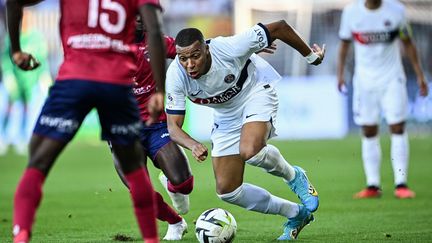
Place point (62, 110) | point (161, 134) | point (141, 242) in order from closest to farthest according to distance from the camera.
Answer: point (62, 110)
point (141, 242)
point (161, 134)

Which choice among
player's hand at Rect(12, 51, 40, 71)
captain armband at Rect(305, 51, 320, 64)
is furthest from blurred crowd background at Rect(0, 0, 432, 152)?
player's hand at Rect(12, 51, 40, 71)

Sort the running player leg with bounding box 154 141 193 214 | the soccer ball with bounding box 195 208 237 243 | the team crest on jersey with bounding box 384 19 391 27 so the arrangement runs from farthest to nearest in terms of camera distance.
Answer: the team crest on jersey with bounding box 384 19 391 27 < the running player leg with bounding box 154 141 193 214 < the soccer ball with bounding box 195 208 237 243

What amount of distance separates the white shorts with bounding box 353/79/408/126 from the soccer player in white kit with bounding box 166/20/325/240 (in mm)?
4279

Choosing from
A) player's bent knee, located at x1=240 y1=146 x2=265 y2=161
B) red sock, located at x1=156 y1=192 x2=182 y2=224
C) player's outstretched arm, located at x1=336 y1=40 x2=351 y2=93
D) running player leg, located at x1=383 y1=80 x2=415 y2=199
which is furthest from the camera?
player's outstretched arm, located at x1=336 y1=40 x2=351 y2=93

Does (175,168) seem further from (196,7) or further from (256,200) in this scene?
(196,7)

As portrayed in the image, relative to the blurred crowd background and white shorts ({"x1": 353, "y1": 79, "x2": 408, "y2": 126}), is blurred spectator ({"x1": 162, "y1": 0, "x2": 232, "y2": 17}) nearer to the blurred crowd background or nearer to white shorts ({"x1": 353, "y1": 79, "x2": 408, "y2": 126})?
the blurred crowd background

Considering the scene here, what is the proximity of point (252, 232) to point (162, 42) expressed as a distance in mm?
3595

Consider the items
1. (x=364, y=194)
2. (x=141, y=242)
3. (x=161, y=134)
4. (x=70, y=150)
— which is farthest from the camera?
(x=70, y=150)

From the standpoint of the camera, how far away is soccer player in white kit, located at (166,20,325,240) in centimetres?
877

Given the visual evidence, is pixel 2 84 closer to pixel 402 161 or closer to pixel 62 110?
pixel 402 161

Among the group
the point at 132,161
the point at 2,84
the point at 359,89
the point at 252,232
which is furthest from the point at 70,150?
the point at 132,161

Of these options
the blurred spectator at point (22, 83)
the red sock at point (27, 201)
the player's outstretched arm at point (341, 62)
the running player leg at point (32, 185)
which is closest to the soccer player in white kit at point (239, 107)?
the running player leg at point (32, 185)

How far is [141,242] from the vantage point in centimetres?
880

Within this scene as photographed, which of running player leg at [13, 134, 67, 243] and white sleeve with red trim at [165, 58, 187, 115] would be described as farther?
white sleeve with red trim at [165, 58, 187, 115]
